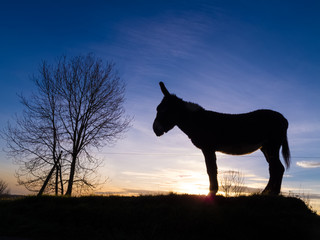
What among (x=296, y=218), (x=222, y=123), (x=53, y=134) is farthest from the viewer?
(x=53, y=134)

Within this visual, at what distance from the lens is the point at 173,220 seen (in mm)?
4664

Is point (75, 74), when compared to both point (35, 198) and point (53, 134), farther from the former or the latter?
point (35, 198)

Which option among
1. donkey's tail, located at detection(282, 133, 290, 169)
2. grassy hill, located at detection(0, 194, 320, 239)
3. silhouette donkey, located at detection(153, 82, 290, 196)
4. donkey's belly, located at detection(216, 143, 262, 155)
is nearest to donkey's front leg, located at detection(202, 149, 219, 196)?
silhouette donkey, located at detection(153, 82, 290, 196)

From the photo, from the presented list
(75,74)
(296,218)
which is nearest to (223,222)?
(296,218)

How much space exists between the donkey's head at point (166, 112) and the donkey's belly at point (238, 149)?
1.56 meters

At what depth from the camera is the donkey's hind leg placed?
269 inches

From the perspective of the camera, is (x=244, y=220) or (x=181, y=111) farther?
(x=181, y=111)

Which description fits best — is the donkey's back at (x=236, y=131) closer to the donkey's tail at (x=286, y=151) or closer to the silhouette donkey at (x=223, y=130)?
the silhouette donkey at (x=223, y=130)

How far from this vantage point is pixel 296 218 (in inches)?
205

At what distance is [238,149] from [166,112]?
231 centimetres

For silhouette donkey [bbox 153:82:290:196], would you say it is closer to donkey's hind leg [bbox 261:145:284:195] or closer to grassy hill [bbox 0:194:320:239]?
donkey's hind leg [bbox 261:145:284:195]

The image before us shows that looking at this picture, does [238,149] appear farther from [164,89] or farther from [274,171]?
[164,89]

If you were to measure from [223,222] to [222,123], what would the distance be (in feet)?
9.08

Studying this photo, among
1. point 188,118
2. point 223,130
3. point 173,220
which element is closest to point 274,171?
point 223,130
